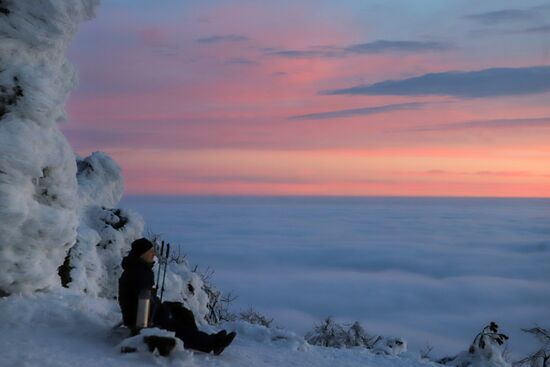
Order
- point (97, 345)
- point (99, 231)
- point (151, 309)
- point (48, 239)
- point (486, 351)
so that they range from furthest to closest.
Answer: point (99, 231)
point (486, 351)
point (48, 239)
point (151, 309)
point (97, 345)

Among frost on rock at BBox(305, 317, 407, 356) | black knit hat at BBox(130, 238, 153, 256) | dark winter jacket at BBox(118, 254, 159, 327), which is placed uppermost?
frost on rock at BBox(305, 317, 407, 356)

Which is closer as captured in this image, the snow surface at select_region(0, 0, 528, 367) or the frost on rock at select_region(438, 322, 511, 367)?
the snow surface at select_region(0, 0, 528, 367)

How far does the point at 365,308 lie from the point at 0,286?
595 ft

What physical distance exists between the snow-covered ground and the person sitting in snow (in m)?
0.20

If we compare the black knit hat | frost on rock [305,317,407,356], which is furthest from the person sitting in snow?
frost on rock [305,317,407,356]

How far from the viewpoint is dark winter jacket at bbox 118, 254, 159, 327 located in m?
10.5

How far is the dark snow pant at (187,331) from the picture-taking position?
411 inches

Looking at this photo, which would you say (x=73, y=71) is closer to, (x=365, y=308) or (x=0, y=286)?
(x=0, y=286)

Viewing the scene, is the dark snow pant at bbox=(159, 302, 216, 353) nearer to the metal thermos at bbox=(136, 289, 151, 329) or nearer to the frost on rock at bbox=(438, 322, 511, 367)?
the metal thermos at bbox=(136, 289, 151, 329)

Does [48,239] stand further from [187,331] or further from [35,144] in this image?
→ [187,331]

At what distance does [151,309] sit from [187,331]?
72 centimetres

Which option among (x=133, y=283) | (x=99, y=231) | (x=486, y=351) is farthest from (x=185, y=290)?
(x=133, y=283)

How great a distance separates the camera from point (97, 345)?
10.3 meters

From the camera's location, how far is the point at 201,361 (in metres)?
10.1
